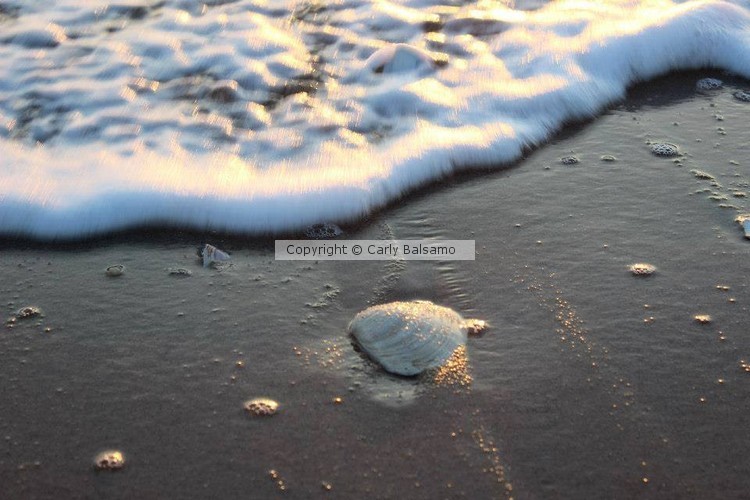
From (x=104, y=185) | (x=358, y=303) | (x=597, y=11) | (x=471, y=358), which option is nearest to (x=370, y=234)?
(x=358, y=303)

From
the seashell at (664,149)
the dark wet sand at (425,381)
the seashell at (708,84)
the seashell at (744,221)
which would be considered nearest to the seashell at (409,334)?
the dark wet sand at (425,381)

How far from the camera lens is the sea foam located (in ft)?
10.3

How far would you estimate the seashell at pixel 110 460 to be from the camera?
2.02 meters

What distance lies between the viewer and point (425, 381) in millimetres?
2275

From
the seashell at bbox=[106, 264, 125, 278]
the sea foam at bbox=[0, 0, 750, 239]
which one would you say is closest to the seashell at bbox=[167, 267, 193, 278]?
the seashell at bbox=[106, 264, 125, 278]

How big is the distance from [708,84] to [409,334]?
95.4 inches

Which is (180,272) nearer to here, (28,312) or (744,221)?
(28,312)

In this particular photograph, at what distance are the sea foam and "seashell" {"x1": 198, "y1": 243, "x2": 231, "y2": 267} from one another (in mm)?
191

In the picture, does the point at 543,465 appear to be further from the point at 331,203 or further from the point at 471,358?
the point at 331,203

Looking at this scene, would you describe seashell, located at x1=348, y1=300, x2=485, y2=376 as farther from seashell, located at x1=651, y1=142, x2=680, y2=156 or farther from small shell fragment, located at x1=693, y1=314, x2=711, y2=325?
seashell, located at x1=651, y1=142, x2=680, y2=156

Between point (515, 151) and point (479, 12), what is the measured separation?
157 cm

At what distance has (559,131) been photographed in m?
3.59

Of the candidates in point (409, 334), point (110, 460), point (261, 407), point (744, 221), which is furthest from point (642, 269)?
point (110, 460)

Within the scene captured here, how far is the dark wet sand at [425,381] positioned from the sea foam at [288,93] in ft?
0.68
